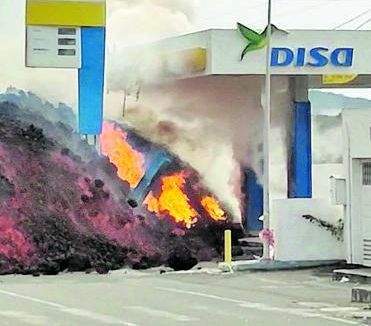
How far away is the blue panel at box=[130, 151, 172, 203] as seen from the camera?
33.9 metres

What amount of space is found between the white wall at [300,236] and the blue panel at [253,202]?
305 inches

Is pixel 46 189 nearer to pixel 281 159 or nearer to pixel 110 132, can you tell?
pixel 110 132

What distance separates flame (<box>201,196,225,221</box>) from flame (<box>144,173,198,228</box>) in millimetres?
550

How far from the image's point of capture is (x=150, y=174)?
3466 centimetres

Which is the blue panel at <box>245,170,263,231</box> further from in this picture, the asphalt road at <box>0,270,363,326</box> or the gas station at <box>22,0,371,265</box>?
the asphalt road at <box>0,270,363,326</box>

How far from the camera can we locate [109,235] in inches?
1224

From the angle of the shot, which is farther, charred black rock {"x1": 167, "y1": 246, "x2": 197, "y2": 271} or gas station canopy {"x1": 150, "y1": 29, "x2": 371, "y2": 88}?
gas station canopy {"x1": 150, "y1": 29, "x2": 371, "y2": 88}

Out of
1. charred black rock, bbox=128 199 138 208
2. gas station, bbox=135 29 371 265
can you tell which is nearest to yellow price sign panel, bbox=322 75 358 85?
gas station, bbox=135 29 371 265

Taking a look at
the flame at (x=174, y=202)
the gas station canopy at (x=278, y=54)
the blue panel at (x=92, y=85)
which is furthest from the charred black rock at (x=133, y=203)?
the gas station canopy at (x=278, y=54)

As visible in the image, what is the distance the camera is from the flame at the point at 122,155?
34094 mm

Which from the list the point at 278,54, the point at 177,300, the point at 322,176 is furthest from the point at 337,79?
the point at 177,300

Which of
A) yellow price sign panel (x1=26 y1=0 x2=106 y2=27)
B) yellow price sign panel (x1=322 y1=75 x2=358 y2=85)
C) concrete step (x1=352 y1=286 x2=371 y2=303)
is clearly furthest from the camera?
yellow price sign panel (x1=322 y1=75 x2=358 y2=85)

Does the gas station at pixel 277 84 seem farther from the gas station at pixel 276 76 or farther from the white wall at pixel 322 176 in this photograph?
the white wall at pixel 322 176

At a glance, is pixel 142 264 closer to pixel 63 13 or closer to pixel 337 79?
pixel 63 13
